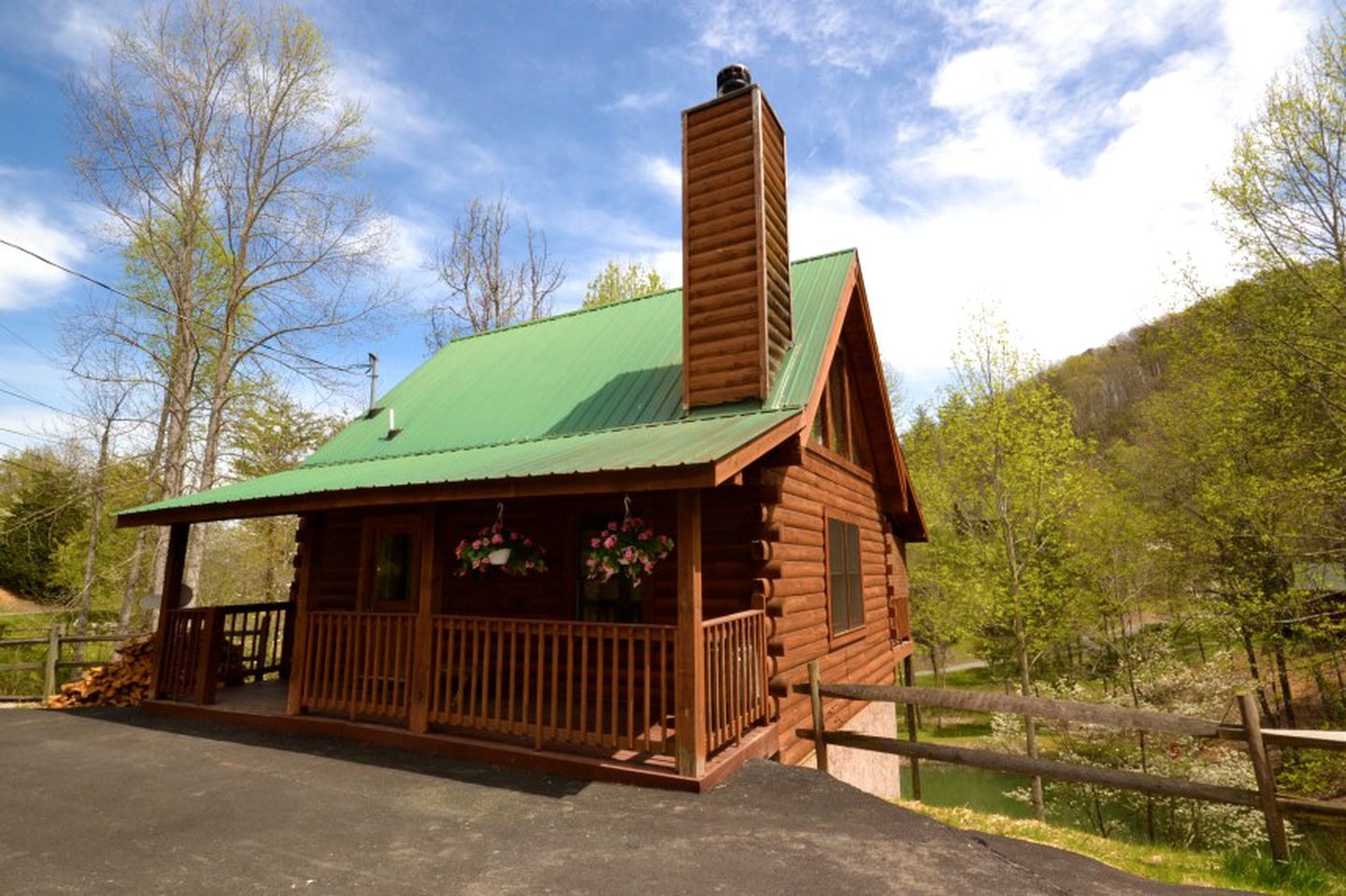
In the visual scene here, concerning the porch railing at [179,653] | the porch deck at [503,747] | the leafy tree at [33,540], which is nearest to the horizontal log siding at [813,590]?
the porch deck at [503,747]

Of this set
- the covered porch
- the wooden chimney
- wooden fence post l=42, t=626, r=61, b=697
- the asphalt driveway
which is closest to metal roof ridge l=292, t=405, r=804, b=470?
the wooden chimney

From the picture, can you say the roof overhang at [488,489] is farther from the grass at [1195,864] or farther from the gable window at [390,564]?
the grass at [1195,864]

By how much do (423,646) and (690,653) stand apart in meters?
3.17

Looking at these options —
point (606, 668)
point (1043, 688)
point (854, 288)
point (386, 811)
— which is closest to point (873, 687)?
point (606, 668)

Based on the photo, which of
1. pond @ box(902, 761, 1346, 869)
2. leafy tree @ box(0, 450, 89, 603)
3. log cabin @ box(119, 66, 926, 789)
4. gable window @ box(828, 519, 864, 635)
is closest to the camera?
log cabin @ box(119, 66, 926, 789)

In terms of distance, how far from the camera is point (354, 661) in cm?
765

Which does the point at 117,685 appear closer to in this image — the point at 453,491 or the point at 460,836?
the point at 453,491

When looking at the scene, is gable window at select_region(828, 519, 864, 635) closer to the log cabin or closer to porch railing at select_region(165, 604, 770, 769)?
the log cabin

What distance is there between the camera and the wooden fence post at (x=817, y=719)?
7.26m

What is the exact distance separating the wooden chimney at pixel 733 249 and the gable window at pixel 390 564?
4.89 m

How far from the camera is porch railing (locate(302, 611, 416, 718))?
7.34m

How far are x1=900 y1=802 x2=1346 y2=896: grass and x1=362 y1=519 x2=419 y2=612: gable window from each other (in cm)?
781

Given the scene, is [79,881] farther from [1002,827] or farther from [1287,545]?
[1287,545]

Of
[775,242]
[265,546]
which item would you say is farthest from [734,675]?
[265,546]
